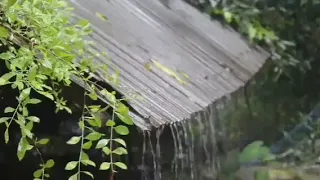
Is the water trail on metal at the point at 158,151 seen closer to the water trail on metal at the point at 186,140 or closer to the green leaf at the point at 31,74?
the water trail on metal at the point at 186,140

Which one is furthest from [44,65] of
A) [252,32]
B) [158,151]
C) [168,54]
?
[252,32]

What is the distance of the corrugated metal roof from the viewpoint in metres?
1.70

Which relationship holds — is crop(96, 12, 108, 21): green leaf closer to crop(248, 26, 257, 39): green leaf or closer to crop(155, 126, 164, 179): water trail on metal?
crop(155, 126, 164, 179): water trail on metal

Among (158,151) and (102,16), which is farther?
(102,16)

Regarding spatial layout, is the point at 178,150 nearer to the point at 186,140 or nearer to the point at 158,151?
the point at 186,140

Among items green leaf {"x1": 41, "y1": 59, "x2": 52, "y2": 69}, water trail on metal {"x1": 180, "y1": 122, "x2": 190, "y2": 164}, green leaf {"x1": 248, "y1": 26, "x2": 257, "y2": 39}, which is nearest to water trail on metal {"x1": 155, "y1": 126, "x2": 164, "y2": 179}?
water trail on metal {"x1": 180, "y1": 122, "x2": 190, "y2": 164}

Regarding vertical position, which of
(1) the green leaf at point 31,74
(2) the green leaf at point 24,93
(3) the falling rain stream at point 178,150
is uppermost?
(1) the green leaf at point 31,74

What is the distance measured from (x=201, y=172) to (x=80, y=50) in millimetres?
2068

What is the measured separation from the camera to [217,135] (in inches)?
161

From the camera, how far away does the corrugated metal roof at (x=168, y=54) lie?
1698 millimetres

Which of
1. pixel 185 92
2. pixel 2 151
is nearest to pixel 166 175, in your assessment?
pixel 185 92

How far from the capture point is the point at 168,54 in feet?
7.71

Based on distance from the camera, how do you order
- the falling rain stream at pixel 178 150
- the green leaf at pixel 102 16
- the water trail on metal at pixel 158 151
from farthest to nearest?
the green leaf at pixel 102 16 < the falling rain stream at pixel 178 150 < the water trail on metal at pixel 158 151

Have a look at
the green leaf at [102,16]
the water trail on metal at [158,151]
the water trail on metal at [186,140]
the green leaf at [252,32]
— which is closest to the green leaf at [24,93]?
the water trail on metal at [158,151]
